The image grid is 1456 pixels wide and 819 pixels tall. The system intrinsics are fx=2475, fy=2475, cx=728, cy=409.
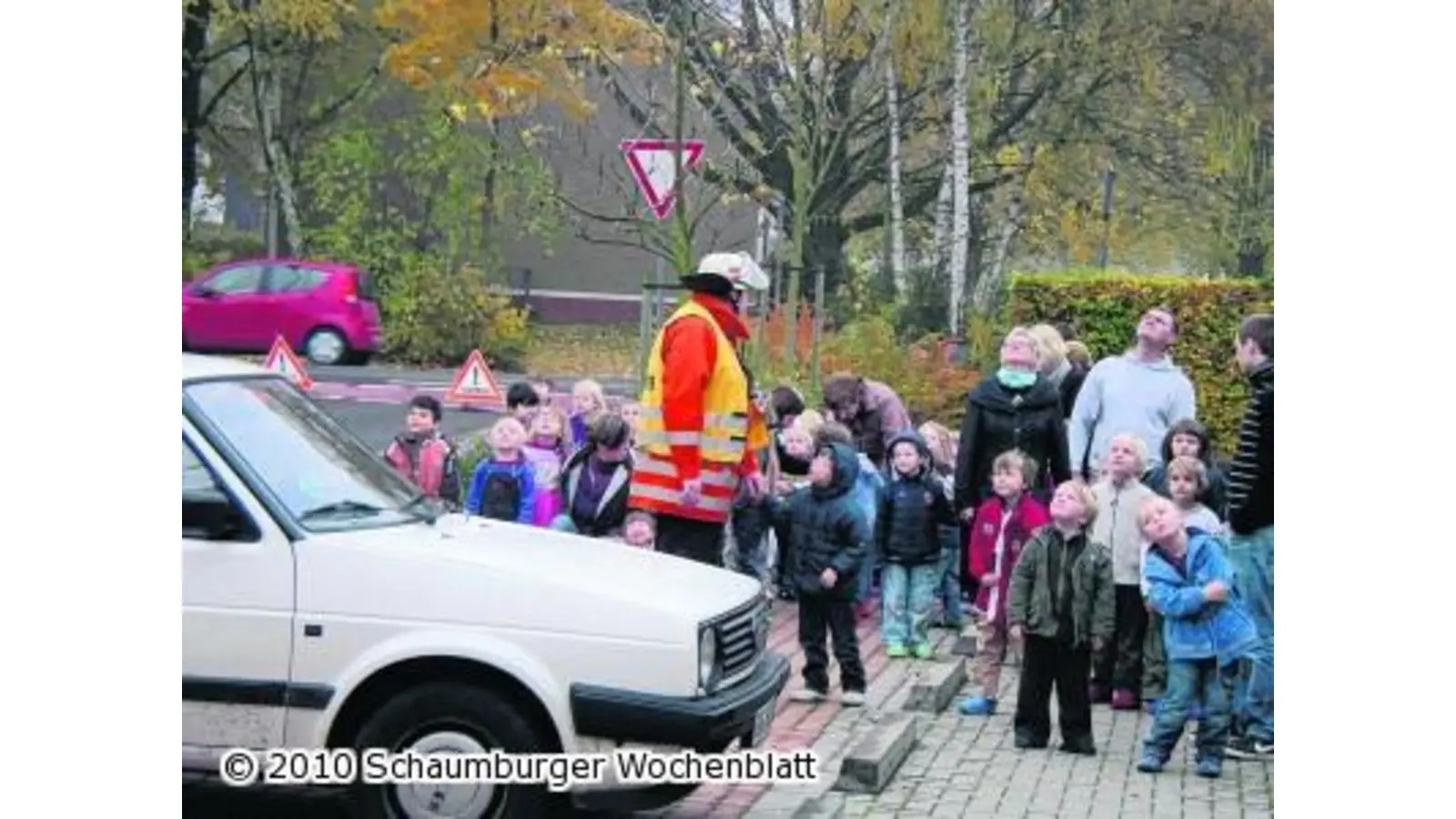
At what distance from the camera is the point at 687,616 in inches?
242

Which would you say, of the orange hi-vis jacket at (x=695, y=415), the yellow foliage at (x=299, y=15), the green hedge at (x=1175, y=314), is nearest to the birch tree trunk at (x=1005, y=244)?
the green hedge at (x=1175, y=314)

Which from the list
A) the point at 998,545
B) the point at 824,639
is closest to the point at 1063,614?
the point at 998,545

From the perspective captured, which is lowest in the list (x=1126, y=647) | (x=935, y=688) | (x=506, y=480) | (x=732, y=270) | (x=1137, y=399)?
(x=935, y=688)

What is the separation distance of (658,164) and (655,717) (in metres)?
2.68

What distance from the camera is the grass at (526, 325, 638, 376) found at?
8.16m

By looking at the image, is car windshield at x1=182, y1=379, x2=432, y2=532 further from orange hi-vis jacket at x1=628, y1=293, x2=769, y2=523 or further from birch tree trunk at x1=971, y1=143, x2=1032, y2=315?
birch tree trunk at x1=971, y1=143, x2=1032, y2=315

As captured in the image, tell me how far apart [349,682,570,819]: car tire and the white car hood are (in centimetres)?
21

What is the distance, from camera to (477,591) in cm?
607

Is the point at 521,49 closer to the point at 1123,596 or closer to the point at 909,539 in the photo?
the point at 909,539

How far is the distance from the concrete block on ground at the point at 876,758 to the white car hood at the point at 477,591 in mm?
791

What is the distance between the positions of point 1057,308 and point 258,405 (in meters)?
3.97
